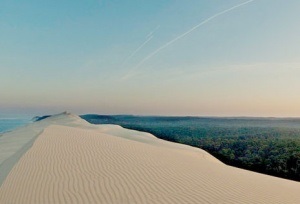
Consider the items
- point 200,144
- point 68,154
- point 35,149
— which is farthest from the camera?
point 200,144

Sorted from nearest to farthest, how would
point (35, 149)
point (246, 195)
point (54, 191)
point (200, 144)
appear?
1. point (54, 191)
2. point (246, 195)
3. point (35, 149)
4. point (200, 144)

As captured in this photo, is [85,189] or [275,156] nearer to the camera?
[85,189]

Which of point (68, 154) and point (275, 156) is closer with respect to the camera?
point (68, 154)

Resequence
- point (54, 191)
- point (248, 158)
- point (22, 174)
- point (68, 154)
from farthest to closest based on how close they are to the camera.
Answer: point (248, 158)
point (68, 154)
point (22, 174)
point (54, 191)

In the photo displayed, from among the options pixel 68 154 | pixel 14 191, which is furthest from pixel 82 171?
pixel 68 154

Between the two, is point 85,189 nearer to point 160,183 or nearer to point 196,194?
point 160,183

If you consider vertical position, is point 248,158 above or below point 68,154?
below

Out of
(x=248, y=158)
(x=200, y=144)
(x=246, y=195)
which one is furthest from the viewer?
(x=200, y=144)

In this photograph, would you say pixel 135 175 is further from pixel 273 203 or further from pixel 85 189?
pixel 273 203

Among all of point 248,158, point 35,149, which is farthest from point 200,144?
point 35,149
